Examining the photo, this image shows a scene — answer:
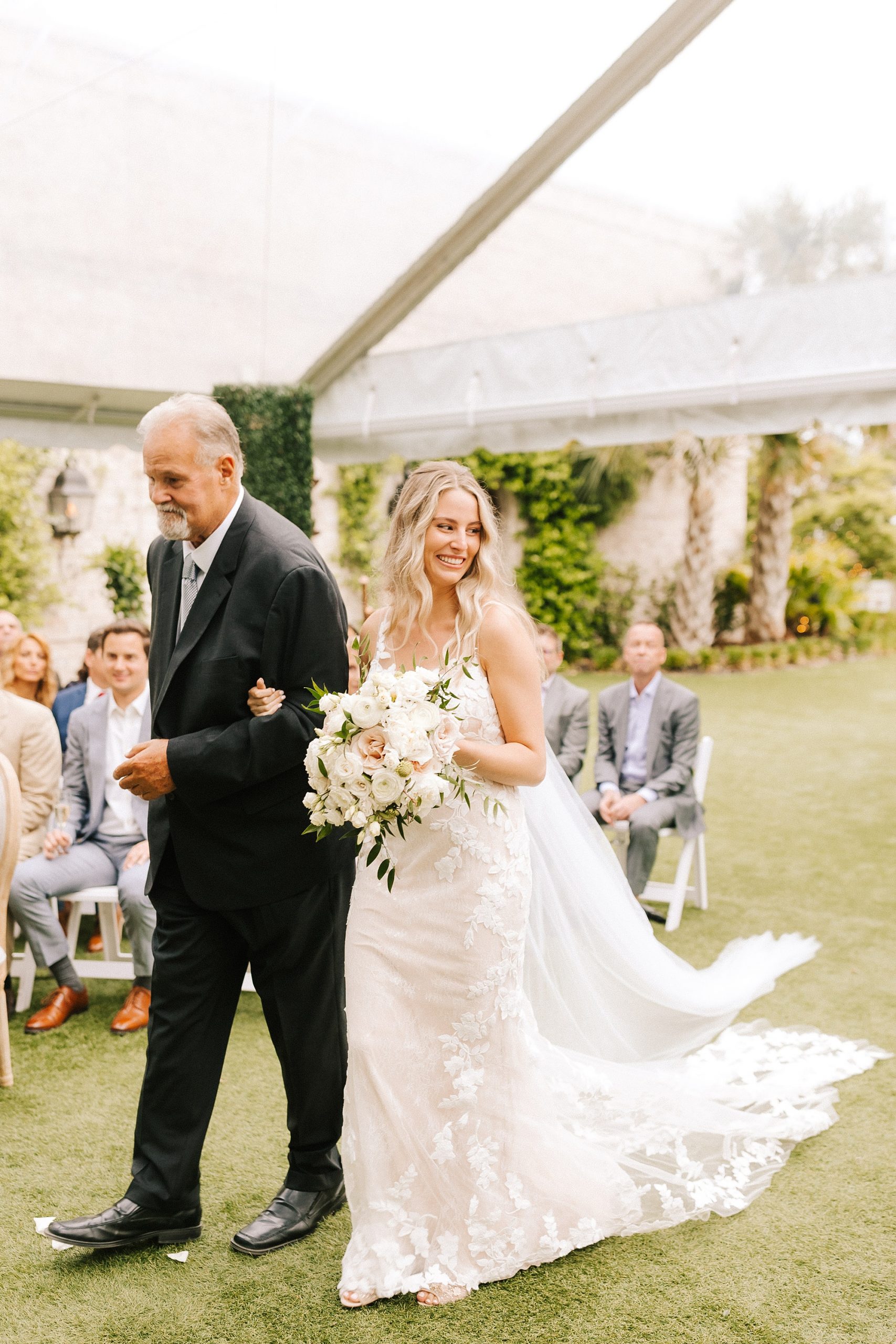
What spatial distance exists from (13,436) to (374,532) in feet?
41.4

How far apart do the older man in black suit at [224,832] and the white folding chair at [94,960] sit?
2084 millimetres

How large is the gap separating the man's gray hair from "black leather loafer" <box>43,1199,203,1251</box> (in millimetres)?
2003

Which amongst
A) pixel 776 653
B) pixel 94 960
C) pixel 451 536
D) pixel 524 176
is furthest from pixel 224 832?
pixel 776 653

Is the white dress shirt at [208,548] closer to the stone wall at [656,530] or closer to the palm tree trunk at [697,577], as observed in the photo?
the palm tree trunk at [697,577]

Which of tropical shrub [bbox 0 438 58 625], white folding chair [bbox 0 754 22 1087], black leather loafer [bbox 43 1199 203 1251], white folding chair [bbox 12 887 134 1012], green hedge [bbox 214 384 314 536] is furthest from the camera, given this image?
tropical shrub [bbox 0 438 58 625]

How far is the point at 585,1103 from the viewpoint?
3463 millimetres

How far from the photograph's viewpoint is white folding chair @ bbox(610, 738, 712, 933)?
6594 millimetres

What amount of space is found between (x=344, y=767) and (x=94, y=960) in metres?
3.49

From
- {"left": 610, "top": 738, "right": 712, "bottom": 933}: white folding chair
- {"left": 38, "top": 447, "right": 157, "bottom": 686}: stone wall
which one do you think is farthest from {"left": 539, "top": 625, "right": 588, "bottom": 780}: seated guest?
{"left": 38, "top": 447, "right": 157, "bottom": 686}: stone wall

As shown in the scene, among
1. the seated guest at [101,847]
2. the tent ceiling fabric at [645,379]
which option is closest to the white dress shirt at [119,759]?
the seated guest at [101,847]

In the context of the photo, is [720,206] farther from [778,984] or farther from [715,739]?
[778,984]

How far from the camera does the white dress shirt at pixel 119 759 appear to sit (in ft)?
17.9

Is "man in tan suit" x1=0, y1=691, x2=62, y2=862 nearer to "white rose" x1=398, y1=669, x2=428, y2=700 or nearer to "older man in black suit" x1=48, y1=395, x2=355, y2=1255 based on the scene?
"older man in black suit" x1=48, y1=395, x2=355, y2=1255

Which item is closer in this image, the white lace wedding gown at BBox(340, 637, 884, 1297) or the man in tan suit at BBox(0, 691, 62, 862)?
the white lace wedding gown at BBox(340, 637, 884, 1297)
